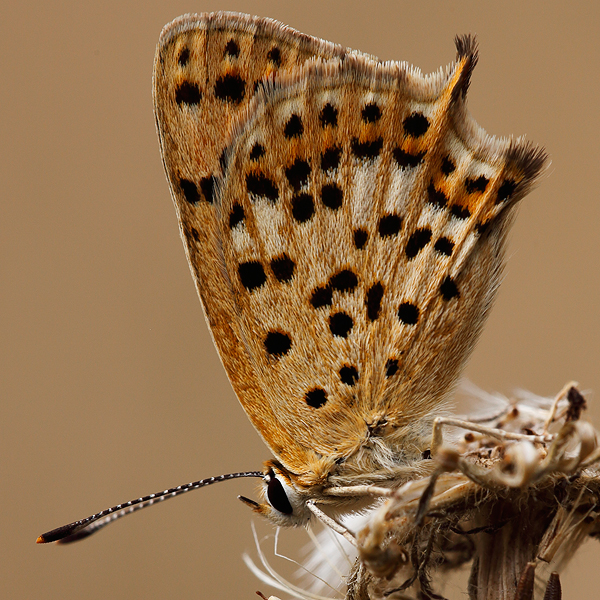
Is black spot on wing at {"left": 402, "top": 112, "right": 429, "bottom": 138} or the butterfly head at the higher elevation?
black spot on wing at {"left": 402, "top": 112, "right": 429, "bottom": 138}

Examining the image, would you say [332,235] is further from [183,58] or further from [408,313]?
[183,58]

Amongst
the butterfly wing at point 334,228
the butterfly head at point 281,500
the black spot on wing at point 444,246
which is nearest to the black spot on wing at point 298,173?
the butterfly wing at point 334,228

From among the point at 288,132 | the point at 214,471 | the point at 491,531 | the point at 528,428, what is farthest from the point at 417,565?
the point at 214,471

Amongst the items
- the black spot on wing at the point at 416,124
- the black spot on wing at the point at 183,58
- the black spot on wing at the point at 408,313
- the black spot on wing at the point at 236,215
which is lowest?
the black spot on wing at the point at 408,313

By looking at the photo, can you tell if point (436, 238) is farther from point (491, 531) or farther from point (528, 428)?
point (491, 531)

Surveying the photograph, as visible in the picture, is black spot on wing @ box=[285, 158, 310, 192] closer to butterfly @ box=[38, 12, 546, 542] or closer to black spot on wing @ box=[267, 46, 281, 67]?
butterfly @ box=[38, 12, 546, 542]

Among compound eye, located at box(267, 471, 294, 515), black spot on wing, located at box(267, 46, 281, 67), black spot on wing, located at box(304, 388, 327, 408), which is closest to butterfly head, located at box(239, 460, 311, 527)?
compound eye, located at box(267, 471, 294, 515)

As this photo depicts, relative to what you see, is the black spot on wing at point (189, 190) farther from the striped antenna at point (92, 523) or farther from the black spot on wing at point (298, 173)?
the striped antenna at point (92, 523)

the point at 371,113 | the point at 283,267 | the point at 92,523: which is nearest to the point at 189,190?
the point at 283,267
